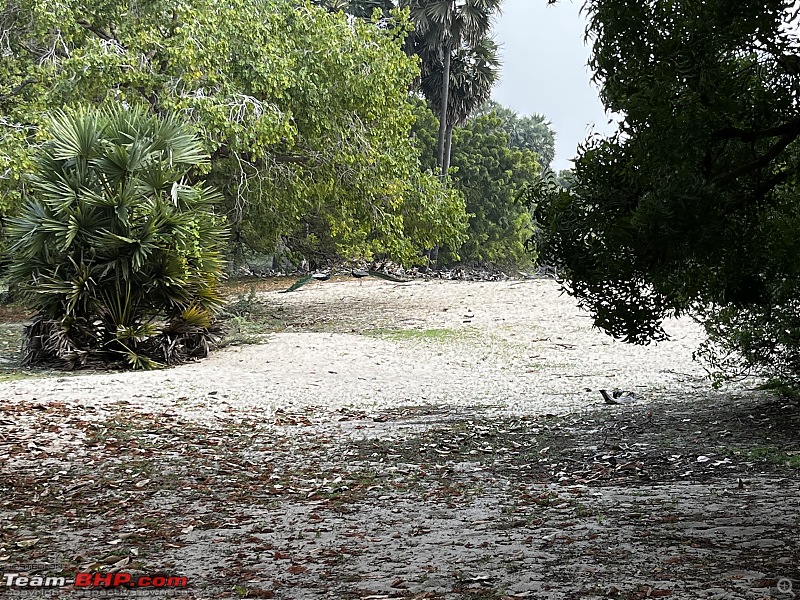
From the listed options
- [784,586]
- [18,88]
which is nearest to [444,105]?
[18,88]

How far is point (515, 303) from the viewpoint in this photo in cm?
1998

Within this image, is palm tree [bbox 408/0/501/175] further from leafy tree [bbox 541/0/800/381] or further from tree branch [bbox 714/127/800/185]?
tree branch [bbox 714/127/800/185]

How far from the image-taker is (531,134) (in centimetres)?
5338

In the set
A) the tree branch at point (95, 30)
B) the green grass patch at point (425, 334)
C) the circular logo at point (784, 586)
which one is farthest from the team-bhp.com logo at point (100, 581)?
the tree branch at point (95, 30)

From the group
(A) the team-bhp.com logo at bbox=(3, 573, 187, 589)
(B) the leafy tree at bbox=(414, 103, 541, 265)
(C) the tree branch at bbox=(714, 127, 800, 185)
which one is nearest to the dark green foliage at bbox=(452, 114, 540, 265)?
(B) the leafy tree at bbox=(414, 103, 541, 265)

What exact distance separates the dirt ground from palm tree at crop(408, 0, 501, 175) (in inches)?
815

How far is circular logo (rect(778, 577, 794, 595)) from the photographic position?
3.46m

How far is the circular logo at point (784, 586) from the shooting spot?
11.4ft

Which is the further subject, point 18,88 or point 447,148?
point 447,148

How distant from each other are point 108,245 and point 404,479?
739cm

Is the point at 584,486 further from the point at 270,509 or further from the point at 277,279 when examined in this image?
the point at 277,279

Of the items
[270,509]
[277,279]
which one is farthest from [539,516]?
[277,279]

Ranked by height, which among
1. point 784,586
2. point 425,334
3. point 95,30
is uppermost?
point 95,30

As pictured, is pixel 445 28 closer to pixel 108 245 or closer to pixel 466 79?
pixel 466 79
